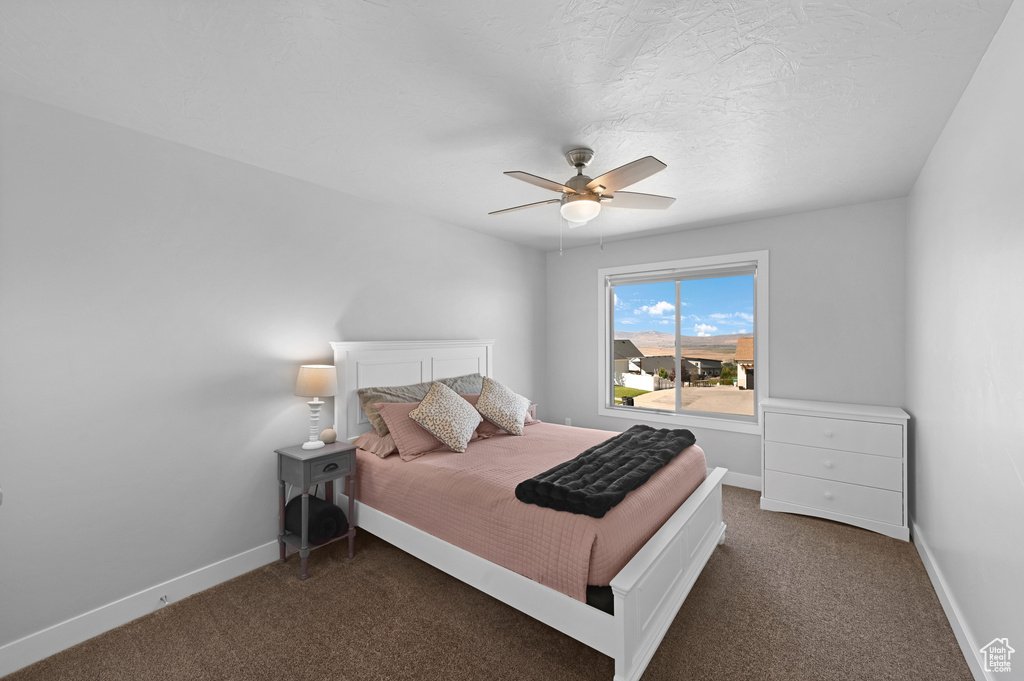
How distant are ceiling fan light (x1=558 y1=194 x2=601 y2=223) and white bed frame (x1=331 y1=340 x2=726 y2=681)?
171 centimetres

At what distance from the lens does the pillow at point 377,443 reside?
9.82 ft

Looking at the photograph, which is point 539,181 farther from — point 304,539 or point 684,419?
point 684,419

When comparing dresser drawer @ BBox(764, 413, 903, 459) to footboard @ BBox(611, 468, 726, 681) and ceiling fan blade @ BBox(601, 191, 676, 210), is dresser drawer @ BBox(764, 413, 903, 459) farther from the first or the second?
ceiling fan blade @ BBox(601, 191, 676, 210)

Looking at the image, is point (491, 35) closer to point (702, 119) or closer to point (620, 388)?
point (702, 119)

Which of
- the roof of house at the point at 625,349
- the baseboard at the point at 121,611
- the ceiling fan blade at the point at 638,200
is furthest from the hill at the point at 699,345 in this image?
the baseboard at the point at 121,611

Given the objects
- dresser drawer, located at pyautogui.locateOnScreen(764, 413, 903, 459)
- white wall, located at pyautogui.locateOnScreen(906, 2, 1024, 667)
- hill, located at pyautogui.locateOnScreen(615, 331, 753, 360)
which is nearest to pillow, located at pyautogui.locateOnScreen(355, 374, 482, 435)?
hill, located at pyautogui.locateOnScreen(615, 331, 753, 360)

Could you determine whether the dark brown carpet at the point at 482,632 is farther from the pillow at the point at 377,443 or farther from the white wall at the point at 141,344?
the pillow at the point at 377,443

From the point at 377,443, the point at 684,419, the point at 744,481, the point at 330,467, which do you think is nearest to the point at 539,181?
the point at 377,443

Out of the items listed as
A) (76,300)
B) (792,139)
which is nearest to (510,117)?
(792,139)

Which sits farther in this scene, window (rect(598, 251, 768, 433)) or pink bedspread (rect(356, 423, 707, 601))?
window (rect(598, 251, 768, 433))

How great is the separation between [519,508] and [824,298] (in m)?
3.30

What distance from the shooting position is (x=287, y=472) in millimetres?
2814

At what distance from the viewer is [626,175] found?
2236 mm

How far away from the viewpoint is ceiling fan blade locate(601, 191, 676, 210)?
2.62 metres
